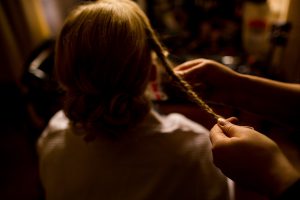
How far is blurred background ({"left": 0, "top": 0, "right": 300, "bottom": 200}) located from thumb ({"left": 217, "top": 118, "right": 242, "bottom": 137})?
0.63ft

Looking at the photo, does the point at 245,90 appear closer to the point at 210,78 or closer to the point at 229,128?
the point at 210,78

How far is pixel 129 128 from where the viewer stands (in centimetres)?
65

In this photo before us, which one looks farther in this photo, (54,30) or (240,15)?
(54,30)

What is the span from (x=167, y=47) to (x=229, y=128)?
45 cm

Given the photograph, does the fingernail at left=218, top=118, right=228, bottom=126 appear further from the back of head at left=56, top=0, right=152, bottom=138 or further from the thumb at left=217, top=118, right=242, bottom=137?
the back of head at left=56, top=0, right=152, bottom=138

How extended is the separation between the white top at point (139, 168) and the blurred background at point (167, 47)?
0.34ft

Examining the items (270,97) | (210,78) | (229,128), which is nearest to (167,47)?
(210,78)

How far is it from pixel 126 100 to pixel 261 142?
1.10ft

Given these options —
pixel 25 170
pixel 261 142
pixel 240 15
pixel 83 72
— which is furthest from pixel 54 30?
pixel 261 142

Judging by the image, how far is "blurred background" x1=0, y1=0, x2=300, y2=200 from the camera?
0.67 m

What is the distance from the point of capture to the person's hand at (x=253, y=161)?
34 cm

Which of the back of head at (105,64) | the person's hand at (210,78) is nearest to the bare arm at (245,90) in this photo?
the person's hand at (210,78)

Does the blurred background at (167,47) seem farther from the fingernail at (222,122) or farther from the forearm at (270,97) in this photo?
the fingernail at (222,122)

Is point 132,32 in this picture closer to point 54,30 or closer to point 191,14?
point 191,14
